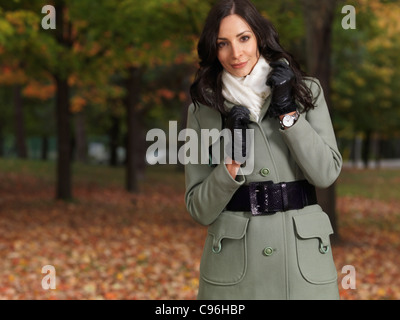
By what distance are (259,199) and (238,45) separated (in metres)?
0.64

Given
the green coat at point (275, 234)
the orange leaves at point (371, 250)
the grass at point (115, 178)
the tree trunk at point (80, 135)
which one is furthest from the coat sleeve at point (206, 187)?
the tree trunk at point (80, 135)

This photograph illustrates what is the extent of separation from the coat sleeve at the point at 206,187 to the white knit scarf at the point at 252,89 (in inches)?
9.3

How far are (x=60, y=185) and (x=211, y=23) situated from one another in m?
12.9

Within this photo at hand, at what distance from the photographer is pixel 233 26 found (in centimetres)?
243

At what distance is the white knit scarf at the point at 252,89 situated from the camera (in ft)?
7.93

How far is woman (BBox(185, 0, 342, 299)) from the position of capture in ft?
7.93

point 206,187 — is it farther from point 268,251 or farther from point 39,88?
point 39,88

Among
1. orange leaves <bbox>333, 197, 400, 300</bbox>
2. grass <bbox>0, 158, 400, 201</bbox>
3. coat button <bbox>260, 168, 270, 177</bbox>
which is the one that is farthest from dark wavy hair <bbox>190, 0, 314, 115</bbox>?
grass <bbox>0, 158, 400, 201</bbox>

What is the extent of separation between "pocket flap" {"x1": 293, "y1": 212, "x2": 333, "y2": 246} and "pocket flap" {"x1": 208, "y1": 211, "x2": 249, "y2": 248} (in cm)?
22

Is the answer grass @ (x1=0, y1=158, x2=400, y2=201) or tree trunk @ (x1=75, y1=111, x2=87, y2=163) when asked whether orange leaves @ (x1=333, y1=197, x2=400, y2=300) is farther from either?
tree trunk @ (x1=75, y1=111, x2=87, y2=163)

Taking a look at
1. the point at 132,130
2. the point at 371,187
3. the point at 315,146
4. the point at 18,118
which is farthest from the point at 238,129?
the point at 18,118
